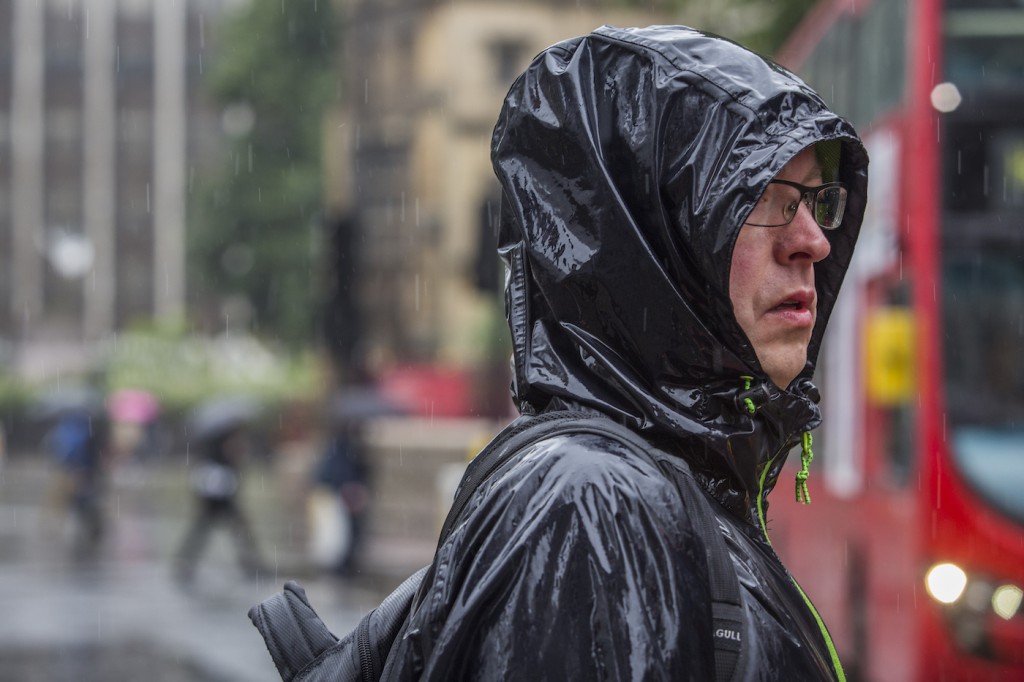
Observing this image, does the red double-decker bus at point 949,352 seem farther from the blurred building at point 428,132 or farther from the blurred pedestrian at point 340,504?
the blurred building at point 428,132

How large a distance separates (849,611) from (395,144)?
35.2 meters

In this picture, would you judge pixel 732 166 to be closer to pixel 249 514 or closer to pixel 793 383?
pixel 793 383

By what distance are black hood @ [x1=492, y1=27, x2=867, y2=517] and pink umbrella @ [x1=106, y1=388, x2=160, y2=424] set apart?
3733 cm

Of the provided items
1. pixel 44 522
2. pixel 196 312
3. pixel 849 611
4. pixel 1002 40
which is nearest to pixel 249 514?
pixel 44 522

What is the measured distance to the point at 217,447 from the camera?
1619 centimetres

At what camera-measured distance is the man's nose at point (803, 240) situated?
6.14ft

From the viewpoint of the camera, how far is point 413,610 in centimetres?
180

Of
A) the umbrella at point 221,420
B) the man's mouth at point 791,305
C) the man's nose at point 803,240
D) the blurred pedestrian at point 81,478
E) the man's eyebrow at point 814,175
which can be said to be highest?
the man's eyebrow at point 814,175

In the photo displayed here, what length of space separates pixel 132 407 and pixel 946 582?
34685mm

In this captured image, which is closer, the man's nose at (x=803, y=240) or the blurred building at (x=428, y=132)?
the man's nose at (x=803, y=240)

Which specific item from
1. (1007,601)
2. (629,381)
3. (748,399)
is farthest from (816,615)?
(1007,601)

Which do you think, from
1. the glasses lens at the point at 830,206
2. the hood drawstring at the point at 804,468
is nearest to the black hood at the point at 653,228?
the glasses lens at the point at 830,206

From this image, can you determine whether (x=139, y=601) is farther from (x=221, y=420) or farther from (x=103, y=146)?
(x=103, y=146)

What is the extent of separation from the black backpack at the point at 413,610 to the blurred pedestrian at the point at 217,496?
13609 millimetres
